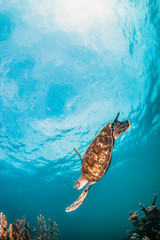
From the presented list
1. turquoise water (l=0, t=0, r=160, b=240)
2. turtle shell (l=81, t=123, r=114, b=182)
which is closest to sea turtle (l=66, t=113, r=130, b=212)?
turtle shell (l=81, t=123, r=114, b=182)

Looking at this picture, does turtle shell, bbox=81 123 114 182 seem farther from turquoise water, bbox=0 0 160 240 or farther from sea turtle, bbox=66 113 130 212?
turquoise water, bbox=0 0 160 240

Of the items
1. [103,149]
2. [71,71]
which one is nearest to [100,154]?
[103,149]

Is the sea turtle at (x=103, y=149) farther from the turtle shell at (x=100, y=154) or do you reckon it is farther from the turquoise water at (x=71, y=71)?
the turquoise water at (x=71, y=71)

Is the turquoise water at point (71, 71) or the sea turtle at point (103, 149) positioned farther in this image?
the turquoise water at point (71, 71)

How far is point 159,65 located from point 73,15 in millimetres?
9193

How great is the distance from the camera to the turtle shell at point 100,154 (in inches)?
115

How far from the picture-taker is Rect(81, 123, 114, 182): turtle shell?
2921 mm

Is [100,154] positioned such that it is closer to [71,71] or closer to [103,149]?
[103,149]

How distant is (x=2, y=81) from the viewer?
9.87 m

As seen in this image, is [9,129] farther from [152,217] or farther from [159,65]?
[159,65]

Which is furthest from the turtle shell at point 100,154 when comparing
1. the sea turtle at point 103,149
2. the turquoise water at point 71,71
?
the turquoise water at point 71,71

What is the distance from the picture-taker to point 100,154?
9.97 feet

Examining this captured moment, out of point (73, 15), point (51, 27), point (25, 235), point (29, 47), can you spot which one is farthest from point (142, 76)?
point (25, 235)

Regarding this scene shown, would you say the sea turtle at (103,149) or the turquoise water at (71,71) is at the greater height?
the turquoise water at (71,71)
